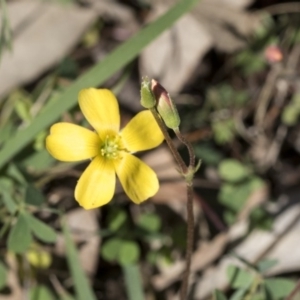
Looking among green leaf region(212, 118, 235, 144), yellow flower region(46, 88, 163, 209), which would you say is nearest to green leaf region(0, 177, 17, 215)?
yellow flower region(46, 88, 163, 209)

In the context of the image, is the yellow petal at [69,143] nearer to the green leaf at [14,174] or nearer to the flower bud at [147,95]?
the flower bud at [147,95]

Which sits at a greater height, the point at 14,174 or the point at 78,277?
the point at 14,174

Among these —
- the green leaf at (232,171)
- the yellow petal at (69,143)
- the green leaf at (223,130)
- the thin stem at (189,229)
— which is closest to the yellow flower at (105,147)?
the yellow petal at (69,143)

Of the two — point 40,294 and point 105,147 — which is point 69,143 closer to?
point 105,147

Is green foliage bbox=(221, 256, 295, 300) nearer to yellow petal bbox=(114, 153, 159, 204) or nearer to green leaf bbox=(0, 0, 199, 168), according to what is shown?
yellow petal bbox=(114, 153, 159, 204)

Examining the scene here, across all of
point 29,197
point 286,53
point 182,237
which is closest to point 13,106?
point 29,197

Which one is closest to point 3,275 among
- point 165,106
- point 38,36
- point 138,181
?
point 138,181

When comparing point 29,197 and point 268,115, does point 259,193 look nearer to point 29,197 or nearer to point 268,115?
point 268,115
